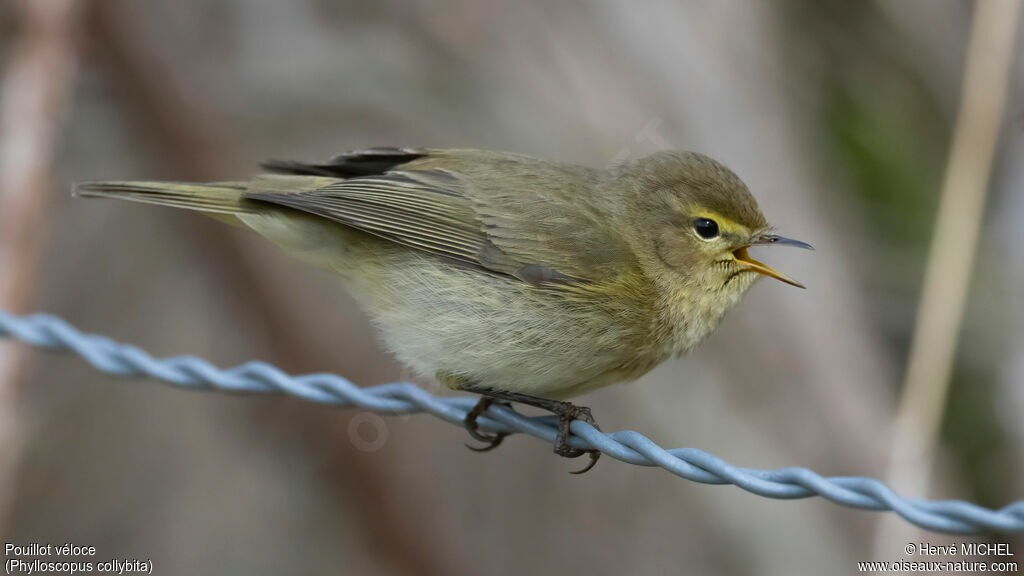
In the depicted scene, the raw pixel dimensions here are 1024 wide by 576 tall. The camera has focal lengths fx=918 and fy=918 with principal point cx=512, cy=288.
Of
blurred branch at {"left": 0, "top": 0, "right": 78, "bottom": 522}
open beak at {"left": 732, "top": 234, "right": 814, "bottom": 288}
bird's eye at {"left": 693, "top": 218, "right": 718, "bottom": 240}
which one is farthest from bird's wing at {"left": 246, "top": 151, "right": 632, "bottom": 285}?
blurred branch at {"left": 0, "top": 0, "right": 78, "bottom": 522}

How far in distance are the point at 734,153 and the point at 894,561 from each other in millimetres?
2533

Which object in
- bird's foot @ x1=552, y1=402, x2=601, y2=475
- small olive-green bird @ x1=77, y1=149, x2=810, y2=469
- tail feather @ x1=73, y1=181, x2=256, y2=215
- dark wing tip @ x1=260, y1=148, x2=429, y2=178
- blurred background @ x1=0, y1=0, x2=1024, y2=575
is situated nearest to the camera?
bird's foot @ x1=552, y1=402, x2=601, y2=475

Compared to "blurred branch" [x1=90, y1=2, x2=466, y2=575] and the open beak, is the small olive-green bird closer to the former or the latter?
the open beak

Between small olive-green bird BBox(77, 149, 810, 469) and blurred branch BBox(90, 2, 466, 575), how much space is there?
8.32ft

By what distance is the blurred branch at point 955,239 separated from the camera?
461 centimetres

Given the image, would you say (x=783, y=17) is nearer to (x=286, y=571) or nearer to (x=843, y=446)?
(x=843, y=446)

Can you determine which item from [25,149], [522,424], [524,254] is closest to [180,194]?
[524,254]

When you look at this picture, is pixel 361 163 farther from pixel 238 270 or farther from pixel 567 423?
pixel 238 270

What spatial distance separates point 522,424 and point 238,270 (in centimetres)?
376

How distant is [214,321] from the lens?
7082 millimetres

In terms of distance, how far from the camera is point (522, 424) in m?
3.18

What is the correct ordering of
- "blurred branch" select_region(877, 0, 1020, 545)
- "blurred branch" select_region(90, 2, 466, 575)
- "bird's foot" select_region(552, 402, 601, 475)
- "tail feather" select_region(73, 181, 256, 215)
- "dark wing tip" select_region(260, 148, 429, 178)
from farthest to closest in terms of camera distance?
"blurred branch" select_region(90, 2, 466, 575), "blurred branch" select_region(877, 0, 1020, 545), "dark wing tip" select_region(260, 148, 429, 178), "tail feather" select_region(73, 181, 256, 215), "bird's foot" select_region(552, 402, 601, 475)

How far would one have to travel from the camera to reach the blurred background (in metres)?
5.51

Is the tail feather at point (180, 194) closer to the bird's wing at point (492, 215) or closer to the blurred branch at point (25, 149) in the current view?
the bird's wing at point (492, 215)
